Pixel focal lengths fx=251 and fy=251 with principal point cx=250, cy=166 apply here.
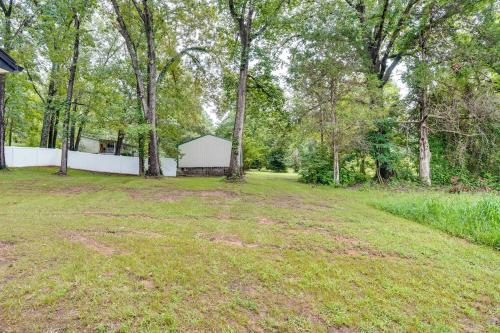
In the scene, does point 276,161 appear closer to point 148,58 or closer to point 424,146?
point 424,146

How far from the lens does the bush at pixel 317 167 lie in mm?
13586

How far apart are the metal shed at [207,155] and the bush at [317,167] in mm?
7089

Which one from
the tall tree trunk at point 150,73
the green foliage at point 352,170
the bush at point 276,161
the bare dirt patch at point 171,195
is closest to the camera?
the bare dirt patch at point 171,195

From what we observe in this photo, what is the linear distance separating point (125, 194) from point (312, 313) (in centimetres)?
720

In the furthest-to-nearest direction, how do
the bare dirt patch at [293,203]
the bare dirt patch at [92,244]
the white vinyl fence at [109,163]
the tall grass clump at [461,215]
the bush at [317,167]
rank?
the white vinyl fence at [109,163] < the bush at [317,167] < the bare dirt patch at [293,203] < the tall grass clump at [461,215] < the bare dirt patch at [92,244]

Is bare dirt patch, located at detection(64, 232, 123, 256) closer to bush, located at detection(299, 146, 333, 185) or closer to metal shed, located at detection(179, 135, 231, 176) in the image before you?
bush, located at detection(299, 146, 333, 185)

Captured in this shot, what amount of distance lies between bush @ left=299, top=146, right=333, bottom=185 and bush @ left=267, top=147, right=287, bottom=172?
44.1ft

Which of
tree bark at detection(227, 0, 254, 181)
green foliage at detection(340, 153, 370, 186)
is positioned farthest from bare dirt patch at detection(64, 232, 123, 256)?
green foliage at detection(340, 153, 370, 186)

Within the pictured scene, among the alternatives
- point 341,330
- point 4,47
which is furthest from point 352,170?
point 4,47

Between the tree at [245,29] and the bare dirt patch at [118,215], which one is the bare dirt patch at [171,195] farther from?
the tree at [245,29]

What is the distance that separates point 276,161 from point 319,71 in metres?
17.5

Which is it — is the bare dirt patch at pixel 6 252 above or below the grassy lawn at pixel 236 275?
above

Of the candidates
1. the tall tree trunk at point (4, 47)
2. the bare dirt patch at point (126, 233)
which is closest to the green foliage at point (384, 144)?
the bare dirt patch at point (126, 233)

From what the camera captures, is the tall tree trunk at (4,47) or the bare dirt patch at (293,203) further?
the tall tree trunk at (4,47)
